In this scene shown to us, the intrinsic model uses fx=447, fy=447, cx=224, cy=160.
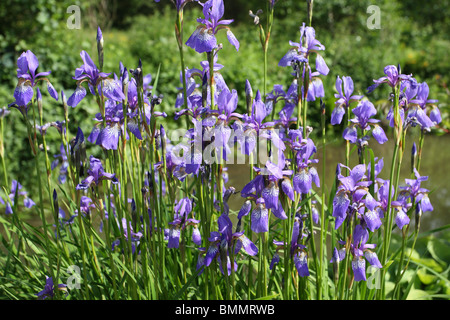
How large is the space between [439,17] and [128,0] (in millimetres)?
15185

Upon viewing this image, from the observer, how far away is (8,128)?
4832mm

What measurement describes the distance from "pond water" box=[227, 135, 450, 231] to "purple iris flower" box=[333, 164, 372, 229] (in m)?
2.37

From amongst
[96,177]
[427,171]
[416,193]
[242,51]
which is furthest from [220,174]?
[242,51]

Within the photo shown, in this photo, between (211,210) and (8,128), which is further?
(8,128)

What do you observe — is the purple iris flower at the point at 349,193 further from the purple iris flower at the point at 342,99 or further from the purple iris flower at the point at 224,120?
the purple iris flower at the point at 224,120

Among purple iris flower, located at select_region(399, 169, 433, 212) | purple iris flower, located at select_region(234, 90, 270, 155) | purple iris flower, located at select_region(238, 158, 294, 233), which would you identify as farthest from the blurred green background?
purple iris flower, located at select_region(238, 158, 294, 233)

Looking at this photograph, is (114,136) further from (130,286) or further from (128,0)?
(128,0)

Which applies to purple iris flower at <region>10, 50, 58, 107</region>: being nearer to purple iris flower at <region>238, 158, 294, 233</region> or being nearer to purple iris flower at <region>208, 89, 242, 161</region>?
purple iris flower at <region>208, 89, 242, 161</region>

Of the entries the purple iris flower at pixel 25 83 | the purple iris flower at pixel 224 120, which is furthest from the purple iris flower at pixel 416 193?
the purple iris flower at pixel 25 83

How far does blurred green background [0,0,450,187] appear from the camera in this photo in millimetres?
5242

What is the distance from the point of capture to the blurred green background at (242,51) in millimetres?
5242

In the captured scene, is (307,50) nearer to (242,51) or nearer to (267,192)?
(267,192)

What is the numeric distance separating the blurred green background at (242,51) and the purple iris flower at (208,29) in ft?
1.30
